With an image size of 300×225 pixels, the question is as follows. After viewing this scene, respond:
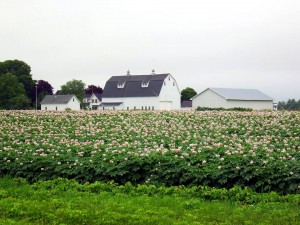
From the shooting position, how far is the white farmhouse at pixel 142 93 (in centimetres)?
7919

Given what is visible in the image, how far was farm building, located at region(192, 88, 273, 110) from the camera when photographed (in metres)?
71.2

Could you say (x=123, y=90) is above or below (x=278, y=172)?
above

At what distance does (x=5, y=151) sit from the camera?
14055 millimetres

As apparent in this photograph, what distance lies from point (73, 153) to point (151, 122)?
9543 millimetres

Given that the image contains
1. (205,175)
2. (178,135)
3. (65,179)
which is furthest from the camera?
(178,135)

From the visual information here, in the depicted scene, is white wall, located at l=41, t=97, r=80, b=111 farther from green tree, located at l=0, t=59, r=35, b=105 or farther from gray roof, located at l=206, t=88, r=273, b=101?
gray roof, located at l=206, t=88, r=273, b=101

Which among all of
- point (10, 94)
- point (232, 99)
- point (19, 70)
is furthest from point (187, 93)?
point (10, 94)

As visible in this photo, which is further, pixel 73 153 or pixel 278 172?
pixel 73 153

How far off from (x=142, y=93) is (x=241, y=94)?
18.1 metres

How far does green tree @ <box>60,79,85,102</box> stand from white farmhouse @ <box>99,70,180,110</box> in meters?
30.8

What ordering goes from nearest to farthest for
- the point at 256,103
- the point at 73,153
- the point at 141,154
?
the point at 141,154 < the point at 73,153 < the point at 256,103

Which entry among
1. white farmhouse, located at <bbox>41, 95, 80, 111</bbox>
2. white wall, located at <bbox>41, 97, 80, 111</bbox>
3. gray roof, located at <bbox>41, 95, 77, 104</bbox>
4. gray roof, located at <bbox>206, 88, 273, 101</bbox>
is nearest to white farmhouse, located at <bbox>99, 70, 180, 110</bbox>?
white wall, located at <bbox>41, 97, 80, 111</bbox>

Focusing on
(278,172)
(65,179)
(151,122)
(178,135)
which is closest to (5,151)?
(65,179)

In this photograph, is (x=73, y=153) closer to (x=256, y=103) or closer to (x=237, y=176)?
(x=237, y=176)
